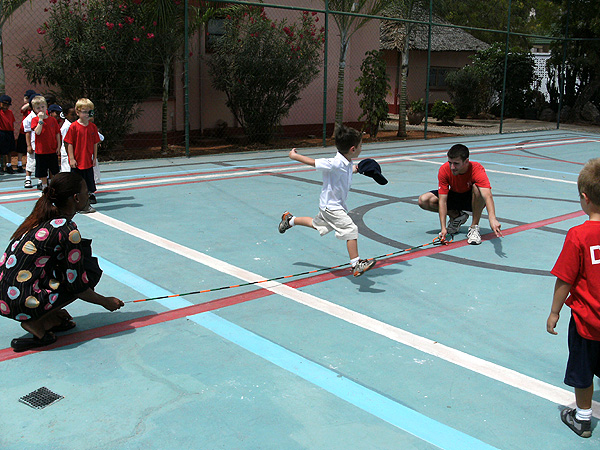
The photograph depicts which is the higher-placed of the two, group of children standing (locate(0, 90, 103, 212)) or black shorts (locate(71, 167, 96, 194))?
group of children standing (locate(0, 90, 103, 212))

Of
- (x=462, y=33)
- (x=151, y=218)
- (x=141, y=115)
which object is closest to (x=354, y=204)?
(x=151, y=218)

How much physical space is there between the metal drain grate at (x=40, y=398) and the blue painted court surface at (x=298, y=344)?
0.05 m

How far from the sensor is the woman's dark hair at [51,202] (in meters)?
3.96

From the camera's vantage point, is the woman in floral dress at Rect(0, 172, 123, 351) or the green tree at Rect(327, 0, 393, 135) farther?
the green tree at Rect(327, 0, 393, 135)

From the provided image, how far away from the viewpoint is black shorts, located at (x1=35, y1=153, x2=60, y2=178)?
349 inches

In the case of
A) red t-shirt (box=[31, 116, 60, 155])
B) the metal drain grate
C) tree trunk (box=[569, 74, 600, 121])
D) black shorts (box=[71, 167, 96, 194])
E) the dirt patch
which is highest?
tree trunk (box=[569, 74, 600, 121])

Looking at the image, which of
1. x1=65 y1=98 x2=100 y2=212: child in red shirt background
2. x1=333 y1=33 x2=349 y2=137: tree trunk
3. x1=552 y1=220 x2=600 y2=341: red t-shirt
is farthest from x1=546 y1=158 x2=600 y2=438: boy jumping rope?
x1=333 y1=33 x2=349 y2=137: tree trunk

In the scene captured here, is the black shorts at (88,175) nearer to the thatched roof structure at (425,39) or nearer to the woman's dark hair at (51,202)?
the woman's dark hair at (51,202)

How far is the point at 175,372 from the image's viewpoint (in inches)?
146

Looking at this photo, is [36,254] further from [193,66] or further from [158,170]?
[193,66]

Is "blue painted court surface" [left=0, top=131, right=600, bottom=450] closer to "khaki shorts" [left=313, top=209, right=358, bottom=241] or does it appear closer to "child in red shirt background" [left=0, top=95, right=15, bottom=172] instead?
"khaki shorts" [left=313, top=209, right=358, bottom=241]

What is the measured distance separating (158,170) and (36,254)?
7847 millimetres

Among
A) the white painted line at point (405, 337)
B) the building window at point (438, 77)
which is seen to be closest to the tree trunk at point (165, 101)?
the white painted line at point (405, 337)

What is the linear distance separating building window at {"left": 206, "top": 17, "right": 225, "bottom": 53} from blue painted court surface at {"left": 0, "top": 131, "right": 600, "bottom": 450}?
9578 mm
